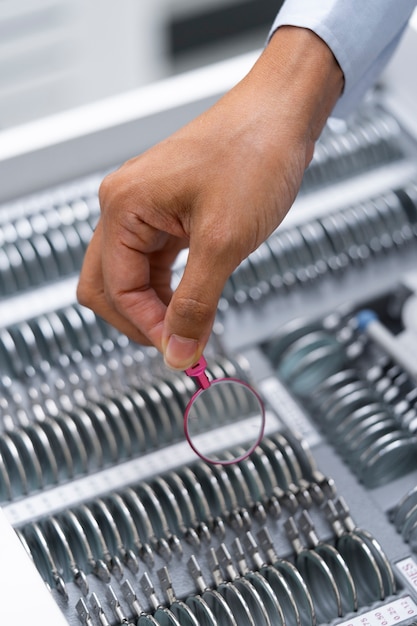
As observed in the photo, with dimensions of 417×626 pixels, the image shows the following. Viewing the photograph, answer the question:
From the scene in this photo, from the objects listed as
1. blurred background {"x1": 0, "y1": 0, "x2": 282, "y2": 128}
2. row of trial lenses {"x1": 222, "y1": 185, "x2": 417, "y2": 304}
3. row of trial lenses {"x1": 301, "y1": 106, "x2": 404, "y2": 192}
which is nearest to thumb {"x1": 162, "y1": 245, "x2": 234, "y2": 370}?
row of trial lenses {"x1": 222, "y1": 185, "x2": 417, "y2": 304}

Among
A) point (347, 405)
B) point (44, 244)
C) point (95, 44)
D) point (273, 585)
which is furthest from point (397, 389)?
point (95, 44)

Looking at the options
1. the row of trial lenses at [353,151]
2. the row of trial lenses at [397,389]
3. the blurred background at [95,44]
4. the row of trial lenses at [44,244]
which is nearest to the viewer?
the row of trial lenses at [397,389]

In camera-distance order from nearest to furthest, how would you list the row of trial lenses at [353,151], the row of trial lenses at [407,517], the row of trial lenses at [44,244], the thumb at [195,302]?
the thumb at [195,302], the row of trial lenses at [407,517], the row of trial lenses at [44,244], the row of trial lenses at [353,151]

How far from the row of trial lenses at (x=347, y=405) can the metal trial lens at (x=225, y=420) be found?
0.07m

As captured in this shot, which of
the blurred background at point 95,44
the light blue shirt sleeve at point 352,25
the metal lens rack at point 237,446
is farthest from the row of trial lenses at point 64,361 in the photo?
the blurred background at point 95,44

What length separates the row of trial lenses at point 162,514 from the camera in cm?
93

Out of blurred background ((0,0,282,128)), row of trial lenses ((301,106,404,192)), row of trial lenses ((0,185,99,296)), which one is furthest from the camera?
blurred background ((0,0,282,128))

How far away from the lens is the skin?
2.73 ft

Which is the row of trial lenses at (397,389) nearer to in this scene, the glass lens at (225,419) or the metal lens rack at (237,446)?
the metal lens rack at (237,446)

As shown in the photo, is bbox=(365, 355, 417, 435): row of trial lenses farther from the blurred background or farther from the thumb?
the blurred background

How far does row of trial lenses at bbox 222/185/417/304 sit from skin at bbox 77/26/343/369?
27cm

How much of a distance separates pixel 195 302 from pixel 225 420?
0.26 metres

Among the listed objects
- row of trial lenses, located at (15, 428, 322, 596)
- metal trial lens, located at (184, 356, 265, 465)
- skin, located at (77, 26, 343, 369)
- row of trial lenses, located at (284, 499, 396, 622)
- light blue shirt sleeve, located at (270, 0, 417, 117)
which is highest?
light blue shirt sleeve, located at (270, 0, 417, 117)

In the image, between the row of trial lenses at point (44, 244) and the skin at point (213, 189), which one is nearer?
the skin at point (213, 189)
